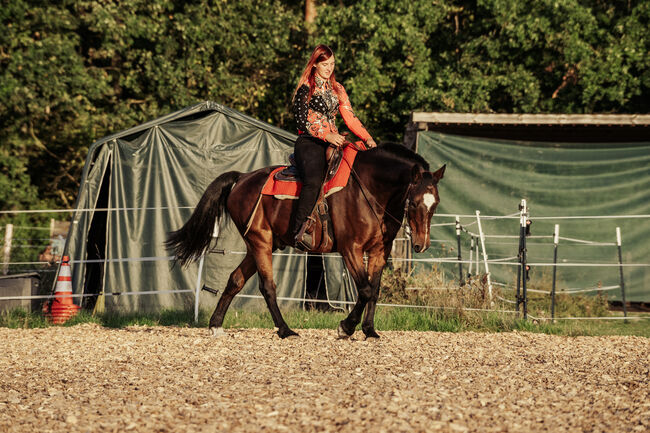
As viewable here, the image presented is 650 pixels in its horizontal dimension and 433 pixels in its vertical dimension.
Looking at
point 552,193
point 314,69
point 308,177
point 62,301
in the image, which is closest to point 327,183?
point 308,177

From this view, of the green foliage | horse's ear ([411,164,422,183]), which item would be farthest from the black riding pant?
the green foliage

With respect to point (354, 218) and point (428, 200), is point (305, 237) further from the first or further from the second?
point (428, 200)

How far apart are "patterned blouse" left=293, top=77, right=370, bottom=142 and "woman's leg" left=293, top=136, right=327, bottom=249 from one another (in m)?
0.19

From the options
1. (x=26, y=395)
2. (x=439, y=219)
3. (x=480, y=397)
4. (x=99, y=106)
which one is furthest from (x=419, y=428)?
→ (x=99, y=106)

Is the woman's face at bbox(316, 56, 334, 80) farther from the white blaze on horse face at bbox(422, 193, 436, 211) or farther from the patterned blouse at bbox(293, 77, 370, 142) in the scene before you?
the white blaze on horse face at bbox(422, 193, 436, 211)

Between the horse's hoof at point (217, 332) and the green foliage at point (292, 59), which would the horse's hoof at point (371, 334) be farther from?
the green foliage at point (292, 59)

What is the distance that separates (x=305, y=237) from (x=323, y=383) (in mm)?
2952

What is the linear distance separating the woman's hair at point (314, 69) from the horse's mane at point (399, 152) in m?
0.90

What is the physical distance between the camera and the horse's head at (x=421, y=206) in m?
7.92

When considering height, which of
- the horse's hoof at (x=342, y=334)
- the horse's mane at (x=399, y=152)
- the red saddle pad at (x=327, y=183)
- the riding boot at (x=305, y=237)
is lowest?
the horse's hoof at (x=342, y=334)

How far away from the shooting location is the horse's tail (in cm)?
966

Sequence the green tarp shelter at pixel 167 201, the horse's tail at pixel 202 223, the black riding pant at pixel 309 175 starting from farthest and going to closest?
the green tarp shelter at pixel 167 201
the horse's tail at pixel 202 223
the black riding pant at pixel 309 175

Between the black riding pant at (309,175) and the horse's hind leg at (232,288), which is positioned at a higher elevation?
the black riding pant at (309,175)

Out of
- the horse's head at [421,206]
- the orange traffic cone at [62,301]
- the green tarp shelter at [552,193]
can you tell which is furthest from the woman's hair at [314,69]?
the green tarp shelter at [552,193]
